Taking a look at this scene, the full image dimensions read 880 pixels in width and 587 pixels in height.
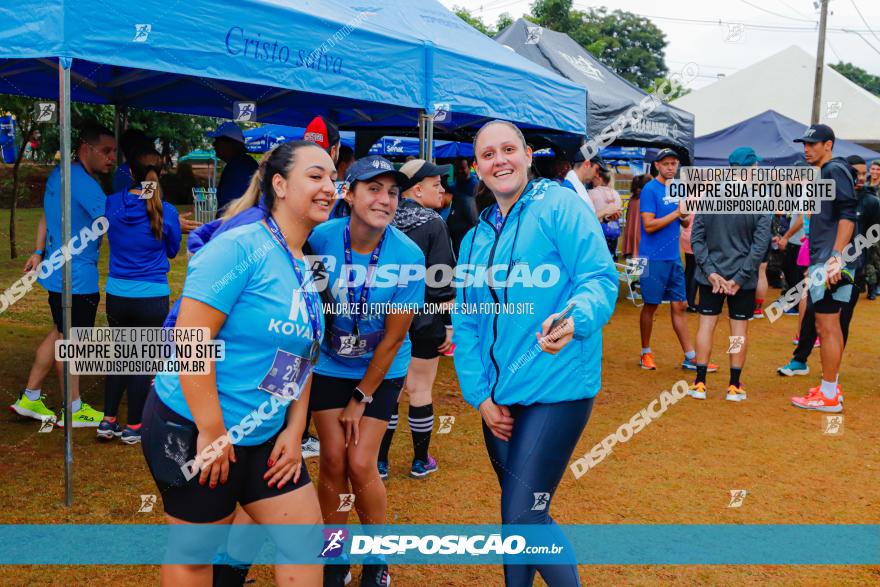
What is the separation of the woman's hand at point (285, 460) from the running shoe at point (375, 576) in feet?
3.67

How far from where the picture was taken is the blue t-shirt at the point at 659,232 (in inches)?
309

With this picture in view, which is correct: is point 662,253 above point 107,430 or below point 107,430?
above

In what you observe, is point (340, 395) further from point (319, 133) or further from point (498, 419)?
point (319, 133)

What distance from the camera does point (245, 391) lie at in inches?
93.1

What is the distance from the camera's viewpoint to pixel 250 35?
4.34 m

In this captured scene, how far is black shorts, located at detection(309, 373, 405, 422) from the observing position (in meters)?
3.31

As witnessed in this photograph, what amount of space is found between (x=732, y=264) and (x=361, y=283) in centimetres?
449

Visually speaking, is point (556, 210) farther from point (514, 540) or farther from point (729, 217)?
point (729, 217)

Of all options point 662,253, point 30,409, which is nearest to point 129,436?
point 30,409

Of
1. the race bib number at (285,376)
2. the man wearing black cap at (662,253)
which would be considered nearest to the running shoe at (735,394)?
the man wearing black cap at (662,253)

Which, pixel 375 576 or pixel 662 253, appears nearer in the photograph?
Answer: pixel 375 576

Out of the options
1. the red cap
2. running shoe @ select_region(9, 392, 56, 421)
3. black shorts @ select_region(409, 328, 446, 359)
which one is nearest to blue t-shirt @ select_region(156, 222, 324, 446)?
black shorts @ select_region(409, 328, 446, 359)

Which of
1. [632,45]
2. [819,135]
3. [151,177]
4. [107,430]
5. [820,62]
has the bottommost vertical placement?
[107,430]

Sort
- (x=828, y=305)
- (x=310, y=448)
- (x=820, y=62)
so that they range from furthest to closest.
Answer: (x=820, y=62) < (x=828, y=305) < (x=310, y=448)
